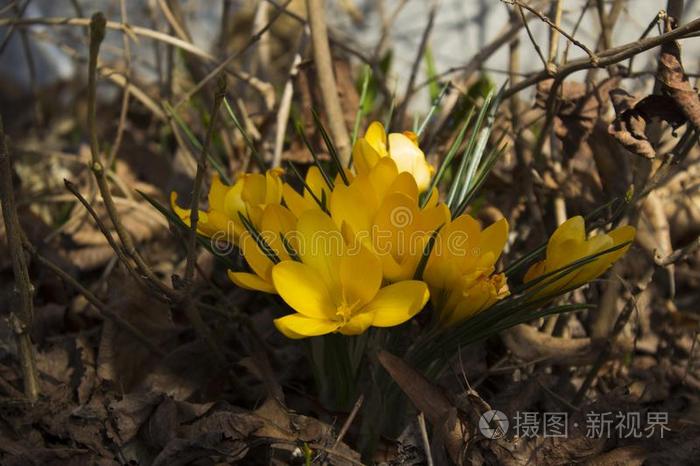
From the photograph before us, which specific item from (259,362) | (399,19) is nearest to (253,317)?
(259,362)

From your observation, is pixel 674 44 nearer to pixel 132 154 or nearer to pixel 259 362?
pixel 259 362

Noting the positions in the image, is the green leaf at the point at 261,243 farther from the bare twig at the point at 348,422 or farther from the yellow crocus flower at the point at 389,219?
the bare twig at the point at 348,422

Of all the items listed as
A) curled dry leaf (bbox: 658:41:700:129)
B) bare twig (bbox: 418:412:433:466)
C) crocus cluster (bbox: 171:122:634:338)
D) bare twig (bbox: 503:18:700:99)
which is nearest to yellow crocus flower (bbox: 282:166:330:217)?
crocus cluster (bbox: 171:122:634:338)

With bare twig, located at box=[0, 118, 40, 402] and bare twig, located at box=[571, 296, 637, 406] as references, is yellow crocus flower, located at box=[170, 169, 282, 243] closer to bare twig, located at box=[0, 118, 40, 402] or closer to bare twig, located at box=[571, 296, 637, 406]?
bare twig, located at box=[0, 118, 40, 402]

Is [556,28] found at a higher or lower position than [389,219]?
higher

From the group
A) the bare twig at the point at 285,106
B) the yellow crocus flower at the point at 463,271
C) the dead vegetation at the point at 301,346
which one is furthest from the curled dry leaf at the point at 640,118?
the bare twig at the point at 285,106

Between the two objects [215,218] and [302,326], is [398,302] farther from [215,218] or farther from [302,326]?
[215,218]

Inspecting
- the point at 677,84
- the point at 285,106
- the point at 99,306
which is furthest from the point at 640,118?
the point at 99,306
